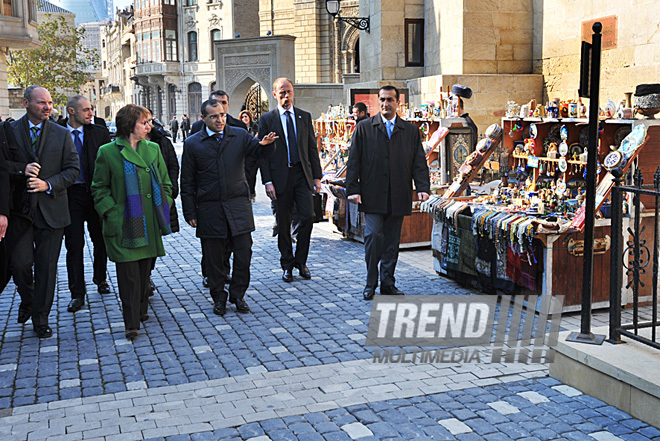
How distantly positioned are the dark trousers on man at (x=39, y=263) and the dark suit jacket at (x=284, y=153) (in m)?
2.26

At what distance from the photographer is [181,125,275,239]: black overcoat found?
6117 mm

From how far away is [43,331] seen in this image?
5.63 m

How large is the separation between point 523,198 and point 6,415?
473cm

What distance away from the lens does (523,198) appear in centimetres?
683

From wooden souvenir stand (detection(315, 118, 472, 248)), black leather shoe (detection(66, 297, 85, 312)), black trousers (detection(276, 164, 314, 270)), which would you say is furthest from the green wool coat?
wooden souvenir stand (detection(315, 118, 472, 248))

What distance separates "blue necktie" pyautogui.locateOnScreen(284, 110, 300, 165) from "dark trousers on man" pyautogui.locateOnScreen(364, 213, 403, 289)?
1.22m

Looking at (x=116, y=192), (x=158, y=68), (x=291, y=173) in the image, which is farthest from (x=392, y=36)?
(x=158, y=68)

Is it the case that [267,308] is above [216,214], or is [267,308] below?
below

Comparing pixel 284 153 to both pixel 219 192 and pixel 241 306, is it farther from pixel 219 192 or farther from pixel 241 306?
pixel 241 306

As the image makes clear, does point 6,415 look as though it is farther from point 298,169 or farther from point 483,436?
point 298,169

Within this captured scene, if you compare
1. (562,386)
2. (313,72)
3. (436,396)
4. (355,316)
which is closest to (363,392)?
(436,396)

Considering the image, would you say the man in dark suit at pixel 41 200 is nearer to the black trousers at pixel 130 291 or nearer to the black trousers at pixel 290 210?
the black trousers at pixel 130 291

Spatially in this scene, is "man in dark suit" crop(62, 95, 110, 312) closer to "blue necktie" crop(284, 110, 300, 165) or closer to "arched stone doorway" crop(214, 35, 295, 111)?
"blue necktie" crop(284, 110, 300, 165)

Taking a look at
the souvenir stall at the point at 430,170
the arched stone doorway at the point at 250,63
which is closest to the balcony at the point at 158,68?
Result: the arched stone doorway at the point at 250,63
